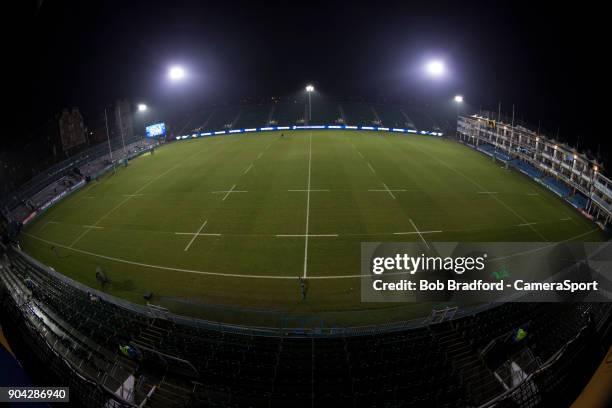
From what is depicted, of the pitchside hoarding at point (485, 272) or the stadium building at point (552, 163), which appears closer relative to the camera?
the pitchside hoarding at point (485, 272)

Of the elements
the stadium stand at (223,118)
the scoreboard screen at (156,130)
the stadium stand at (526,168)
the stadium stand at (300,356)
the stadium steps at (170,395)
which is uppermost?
the stadium stand at (223,118)

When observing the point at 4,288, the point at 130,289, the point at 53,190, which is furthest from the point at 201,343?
the point at 53,190

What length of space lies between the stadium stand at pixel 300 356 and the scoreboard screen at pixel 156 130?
45.5 metres

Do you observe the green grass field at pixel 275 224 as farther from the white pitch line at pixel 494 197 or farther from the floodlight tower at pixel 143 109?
the floodlight tower at pixel 143 109

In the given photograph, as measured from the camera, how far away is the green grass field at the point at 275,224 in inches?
597

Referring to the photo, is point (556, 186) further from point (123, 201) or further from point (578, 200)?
point (123, 201)

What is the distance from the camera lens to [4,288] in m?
13.4

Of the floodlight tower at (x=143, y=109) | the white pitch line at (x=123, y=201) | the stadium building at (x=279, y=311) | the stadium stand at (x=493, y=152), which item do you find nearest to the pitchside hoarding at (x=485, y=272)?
the stadium building at (x=279, y=311)

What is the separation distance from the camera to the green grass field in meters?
15.2

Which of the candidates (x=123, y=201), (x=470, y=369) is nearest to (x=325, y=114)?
(x=123, y=201)

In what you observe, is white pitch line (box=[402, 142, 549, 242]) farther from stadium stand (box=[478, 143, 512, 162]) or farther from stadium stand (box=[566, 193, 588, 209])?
stadium stand (box=[478, 143, 512, 162])

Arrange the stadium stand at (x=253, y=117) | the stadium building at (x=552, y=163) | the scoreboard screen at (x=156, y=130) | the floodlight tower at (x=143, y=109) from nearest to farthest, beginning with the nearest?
the stadium building at (x=552, y=163) < the scoreboard screen at (x=156, y=130) < the floodlight tower at (x=143, y=109) < the stadium stand at (x=253, y=117)

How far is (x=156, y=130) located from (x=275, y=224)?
142 ft

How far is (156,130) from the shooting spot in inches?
2110
